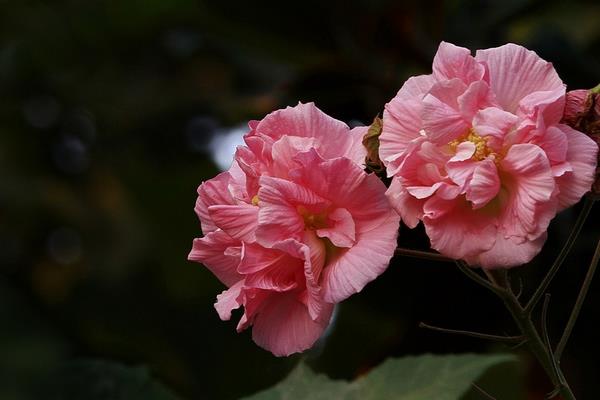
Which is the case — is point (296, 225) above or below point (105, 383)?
above

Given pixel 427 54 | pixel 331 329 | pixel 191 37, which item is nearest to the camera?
pixel 331 329

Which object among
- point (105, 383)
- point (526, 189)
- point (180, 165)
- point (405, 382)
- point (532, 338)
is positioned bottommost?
point (180, 165)

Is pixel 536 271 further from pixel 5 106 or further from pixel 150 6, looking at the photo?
pixel 5 106

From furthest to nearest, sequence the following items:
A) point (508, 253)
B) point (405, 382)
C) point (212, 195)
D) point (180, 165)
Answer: point (180, 165) < point (405, 382) < point (212, 195) < point (508, 253)

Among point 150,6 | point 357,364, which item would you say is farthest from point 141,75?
point 357,364

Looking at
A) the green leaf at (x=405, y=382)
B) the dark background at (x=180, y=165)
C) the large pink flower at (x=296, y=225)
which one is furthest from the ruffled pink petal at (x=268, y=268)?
the dark background at (x=180, y=165)

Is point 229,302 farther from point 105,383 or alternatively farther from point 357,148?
point 105,383

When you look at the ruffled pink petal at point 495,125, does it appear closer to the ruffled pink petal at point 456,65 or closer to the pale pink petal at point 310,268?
the ruffled pink petal at point 456,65

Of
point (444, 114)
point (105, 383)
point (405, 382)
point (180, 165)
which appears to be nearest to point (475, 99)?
point (444, 114)
